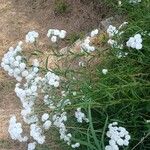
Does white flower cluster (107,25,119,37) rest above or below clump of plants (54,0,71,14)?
above

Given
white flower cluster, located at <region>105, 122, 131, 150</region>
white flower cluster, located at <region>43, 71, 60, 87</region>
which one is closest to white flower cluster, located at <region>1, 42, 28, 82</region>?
white flower cluster, located at <region>43, 71, 60, 87</region>

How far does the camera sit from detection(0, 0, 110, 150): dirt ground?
15.8 ft

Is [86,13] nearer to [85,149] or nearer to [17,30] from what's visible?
[17,30]

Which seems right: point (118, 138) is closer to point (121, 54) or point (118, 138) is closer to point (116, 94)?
point (116, 94)

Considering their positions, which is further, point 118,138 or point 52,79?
point 52,79

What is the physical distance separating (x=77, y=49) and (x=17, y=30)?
44.0 inches

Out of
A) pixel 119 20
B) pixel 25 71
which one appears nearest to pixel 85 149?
pixel 25 71

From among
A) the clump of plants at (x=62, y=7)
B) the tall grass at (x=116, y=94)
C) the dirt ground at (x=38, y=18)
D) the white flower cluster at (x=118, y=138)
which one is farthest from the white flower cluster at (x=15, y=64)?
the clump of plants at (x=62, y=7)

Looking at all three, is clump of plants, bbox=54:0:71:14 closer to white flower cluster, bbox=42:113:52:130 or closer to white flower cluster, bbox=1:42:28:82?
white flower cluster, bbox=1:42:28:82

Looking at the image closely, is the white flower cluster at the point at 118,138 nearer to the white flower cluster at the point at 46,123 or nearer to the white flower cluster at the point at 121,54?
the white flower cluster at the point at 46,123

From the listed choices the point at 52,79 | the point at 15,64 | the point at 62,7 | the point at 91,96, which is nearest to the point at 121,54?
the point at 91,96

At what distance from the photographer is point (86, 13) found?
4922mm

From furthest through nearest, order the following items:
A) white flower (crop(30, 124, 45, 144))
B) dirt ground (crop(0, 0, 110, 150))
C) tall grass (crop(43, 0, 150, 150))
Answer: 1. dirt ground (crop(0, 0, 110, 150))
2. tall grass (crop(43, 0, 150, 150))
3. white flower (crop(30, 124, 45, 144))

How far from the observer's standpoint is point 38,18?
203 inches
